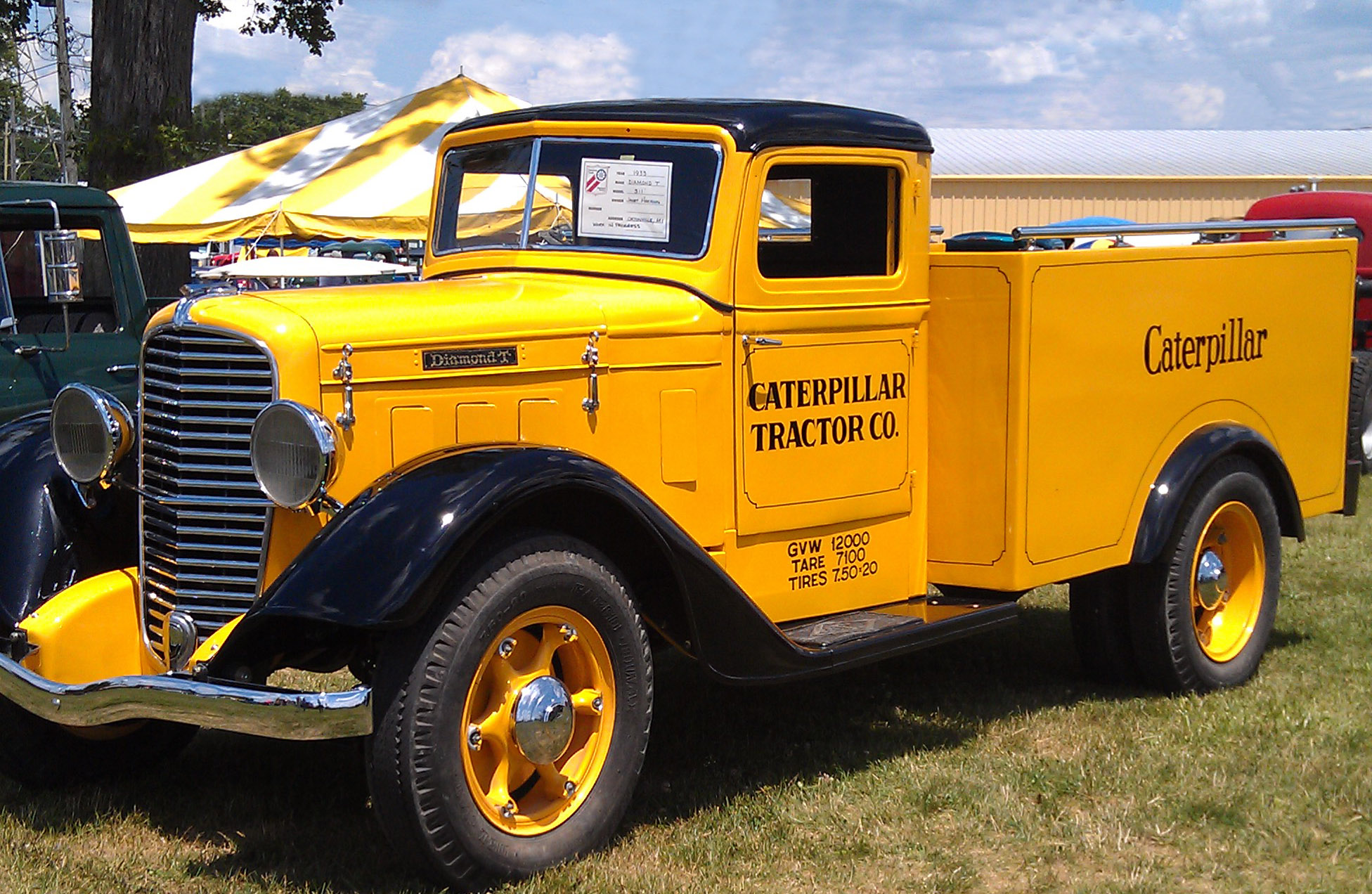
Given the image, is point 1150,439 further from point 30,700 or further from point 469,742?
point 30,700

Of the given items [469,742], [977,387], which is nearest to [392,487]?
[469,742]

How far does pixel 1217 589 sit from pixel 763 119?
273 centimetres

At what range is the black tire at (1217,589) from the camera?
5.29 meters

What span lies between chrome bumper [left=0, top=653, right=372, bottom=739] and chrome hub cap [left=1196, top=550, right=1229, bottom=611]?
139 inches

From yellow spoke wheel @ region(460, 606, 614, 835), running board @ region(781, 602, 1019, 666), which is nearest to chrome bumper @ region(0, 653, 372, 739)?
yellow spoke wheel @ region(460, 606, 614, 835)

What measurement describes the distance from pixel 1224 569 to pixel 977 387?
1.64m

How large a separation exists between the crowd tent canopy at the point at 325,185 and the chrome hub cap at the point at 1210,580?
21.8 feet

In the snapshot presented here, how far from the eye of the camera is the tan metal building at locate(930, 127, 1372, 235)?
92.6 ft

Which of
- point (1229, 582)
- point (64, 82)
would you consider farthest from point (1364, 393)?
point (64, 82)

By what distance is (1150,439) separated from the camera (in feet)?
17.0

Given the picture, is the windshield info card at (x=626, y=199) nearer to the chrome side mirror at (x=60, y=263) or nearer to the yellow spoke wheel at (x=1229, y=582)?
the chrome side mirror at (x=60, y=263)

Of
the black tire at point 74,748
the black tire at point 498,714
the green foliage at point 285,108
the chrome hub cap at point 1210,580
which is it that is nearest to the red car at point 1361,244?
the chrome hub cap at point 1210,580

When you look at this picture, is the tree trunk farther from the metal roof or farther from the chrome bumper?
the metal roof

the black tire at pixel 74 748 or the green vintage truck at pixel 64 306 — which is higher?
the green vintage truck at pixel 64 306
